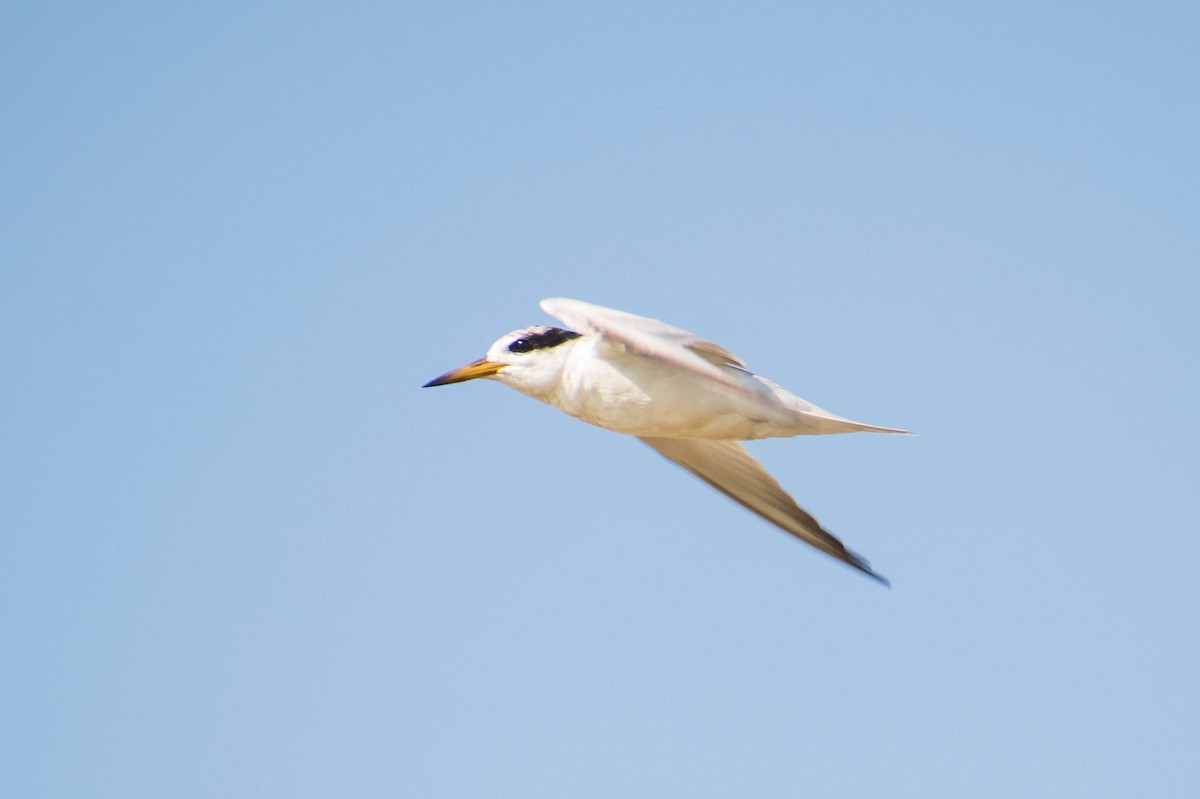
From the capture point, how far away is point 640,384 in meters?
11.2

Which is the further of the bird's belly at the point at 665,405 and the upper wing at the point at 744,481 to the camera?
the upper wing at the point at 744,481

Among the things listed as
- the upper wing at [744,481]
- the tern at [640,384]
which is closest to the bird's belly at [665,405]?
the tern at [640,384]

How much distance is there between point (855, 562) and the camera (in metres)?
12.4

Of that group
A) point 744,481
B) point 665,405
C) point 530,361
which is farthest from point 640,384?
point 744,481

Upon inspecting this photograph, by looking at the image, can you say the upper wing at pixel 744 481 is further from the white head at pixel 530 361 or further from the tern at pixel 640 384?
the white head at pixel 530 361

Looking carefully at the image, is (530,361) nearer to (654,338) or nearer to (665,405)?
(665,405)

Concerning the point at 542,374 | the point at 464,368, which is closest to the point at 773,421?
the point at 542,374

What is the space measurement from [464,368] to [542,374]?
2.56 ft

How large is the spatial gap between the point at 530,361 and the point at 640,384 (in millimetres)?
901

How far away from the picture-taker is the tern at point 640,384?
34.4 ft

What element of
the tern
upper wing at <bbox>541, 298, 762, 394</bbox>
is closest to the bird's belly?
the tern

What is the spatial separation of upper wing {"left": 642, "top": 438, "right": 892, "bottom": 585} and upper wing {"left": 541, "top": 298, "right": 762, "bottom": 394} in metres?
1.97

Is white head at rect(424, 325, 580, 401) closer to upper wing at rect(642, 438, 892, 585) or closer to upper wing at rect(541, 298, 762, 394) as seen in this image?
upper wing at rect(541, 298, 762, 394)

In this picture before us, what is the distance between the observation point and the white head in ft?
37.9
